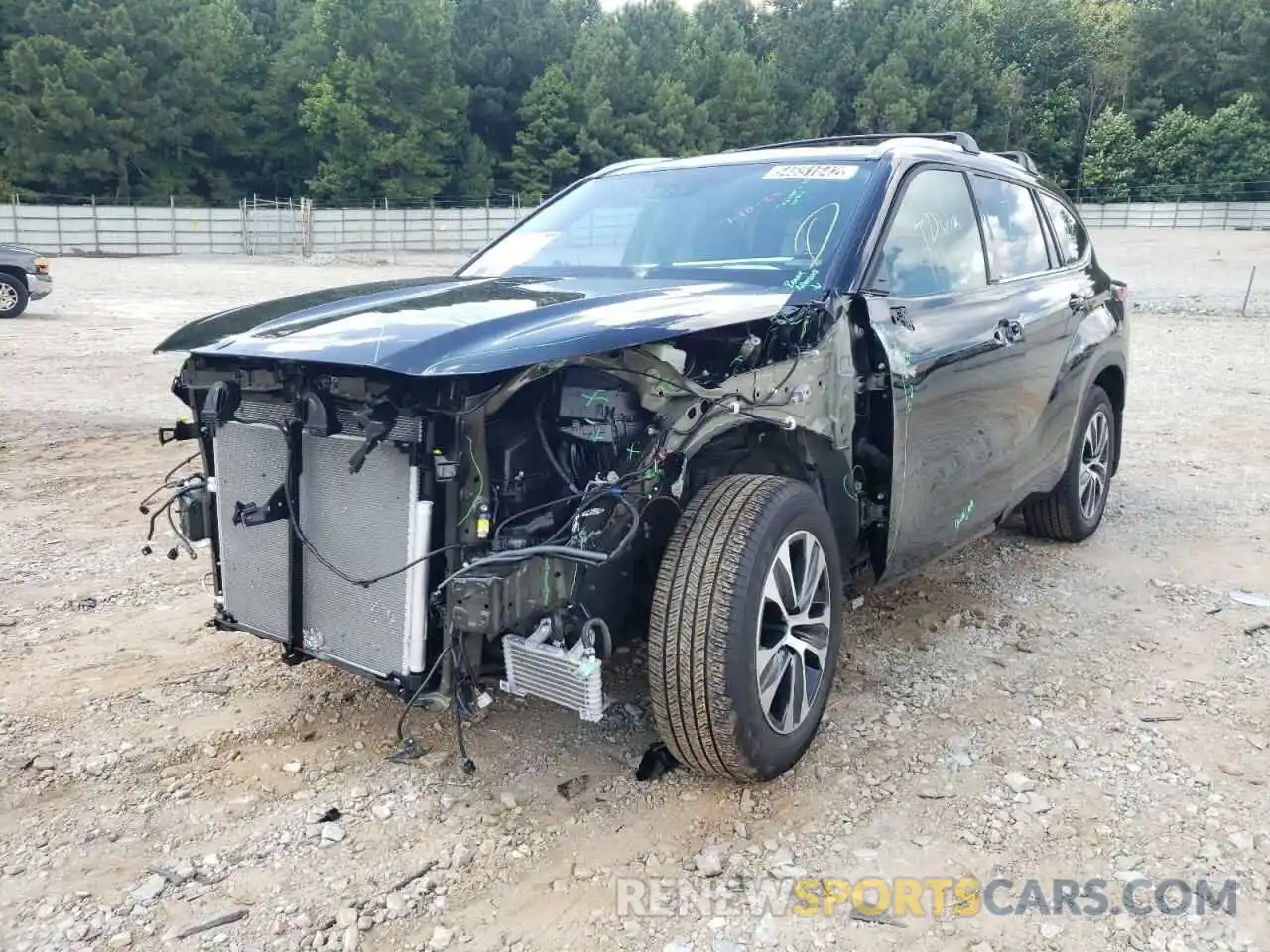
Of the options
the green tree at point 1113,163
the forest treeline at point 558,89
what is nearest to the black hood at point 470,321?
the forest treeline at point 558,89

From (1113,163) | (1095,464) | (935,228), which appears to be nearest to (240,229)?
(1095,464)

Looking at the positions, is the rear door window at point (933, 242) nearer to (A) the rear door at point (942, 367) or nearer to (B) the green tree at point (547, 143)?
(A) the rear door at point (942, 367)

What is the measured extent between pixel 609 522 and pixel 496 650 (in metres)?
0.47

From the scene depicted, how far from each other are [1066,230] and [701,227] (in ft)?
8.09

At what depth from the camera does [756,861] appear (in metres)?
2.67

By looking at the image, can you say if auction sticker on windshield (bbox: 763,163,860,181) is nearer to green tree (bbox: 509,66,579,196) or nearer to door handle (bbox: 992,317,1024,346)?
door handle (bbox: 992,317,1024,346)

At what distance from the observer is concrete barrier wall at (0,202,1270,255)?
38.8 metres

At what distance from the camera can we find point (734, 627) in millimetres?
2668

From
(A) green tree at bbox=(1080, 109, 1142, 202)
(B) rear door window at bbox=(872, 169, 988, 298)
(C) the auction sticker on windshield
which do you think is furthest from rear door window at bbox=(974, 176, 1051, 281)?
(A) green tree at bbox=(1080, 109, 1142, 202)

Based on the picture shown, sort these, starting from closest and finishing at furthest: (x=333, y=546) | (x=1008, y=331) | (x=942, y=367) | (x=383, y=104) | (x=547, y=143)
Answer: (x=333, y=546), (x=942, y=367), (x=1008, y=331), (x=383, y=104), (x=547, y=143)

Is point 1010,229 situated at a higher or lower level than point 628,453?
higher

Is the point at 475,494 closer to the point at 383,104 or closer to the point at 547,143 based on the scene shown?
the point at 383,104

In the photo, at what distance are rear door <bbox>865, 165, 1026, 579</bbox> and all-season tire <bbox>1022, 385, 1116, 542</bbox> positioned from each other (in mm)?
996

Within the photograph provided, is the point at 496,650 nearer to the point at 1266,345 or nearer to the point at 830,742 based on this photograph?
the point at 830,742
